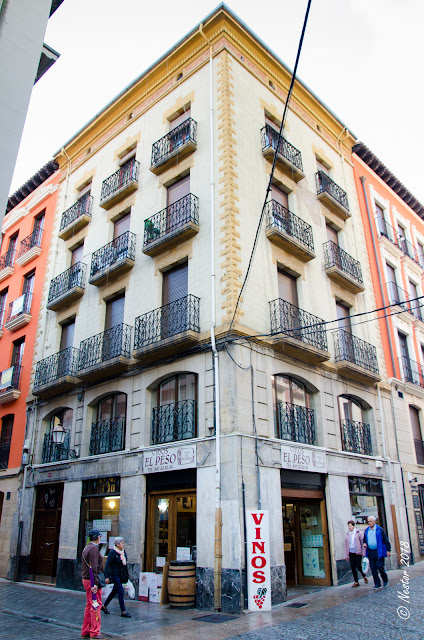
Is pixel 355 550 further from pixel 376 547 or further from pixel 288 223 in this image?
pixel 288 223

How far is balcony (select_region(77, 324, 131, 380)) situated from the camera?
Answer: 15440 mm

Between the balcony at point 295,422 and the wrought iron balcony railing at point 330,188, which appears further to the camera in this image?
the wrought iron balcony railing at point 330,188

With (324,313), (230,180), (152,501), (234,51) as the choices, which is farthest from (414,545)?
(234,51)

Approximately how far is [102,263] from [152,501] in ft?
29.1

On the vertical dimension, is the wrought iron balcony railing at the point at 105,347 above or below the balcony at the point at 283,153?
below

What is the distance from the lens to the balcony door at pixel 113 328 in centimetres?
1605

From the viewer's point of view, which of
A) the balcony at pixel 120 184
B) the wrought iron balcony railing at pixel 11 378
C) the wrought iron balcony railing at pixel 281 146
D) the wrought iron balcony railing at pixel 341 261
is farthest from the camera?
the wrought iron balcony railing at pixel 11 378

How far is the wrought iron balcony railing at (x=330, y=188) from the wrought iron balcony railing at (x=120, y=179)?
7087 mm

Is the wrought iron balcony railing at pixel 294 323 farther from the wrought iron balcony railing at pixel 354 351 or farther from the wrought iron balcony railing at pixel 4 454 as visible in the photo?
the wrought iron balcony railing at pixel 4 454

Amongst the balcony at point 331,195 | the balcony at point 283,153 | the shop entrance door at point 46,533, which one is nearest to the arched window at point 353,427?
the balcony at point 331,195

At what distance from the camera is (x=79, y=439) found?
16703mm

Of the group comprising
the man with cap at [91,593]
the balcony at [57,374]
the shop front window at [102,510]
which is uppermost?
the balcony at [57,374]

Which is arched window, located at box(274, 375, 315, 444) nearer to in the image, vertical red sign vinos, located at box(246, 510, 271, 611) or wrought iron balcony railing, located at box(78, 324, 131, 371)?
vertical red sign vinos, located at box(246, 510, 271, 611)

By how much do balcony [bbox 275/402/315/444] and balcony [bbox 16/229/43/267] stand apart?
14.6 metres
